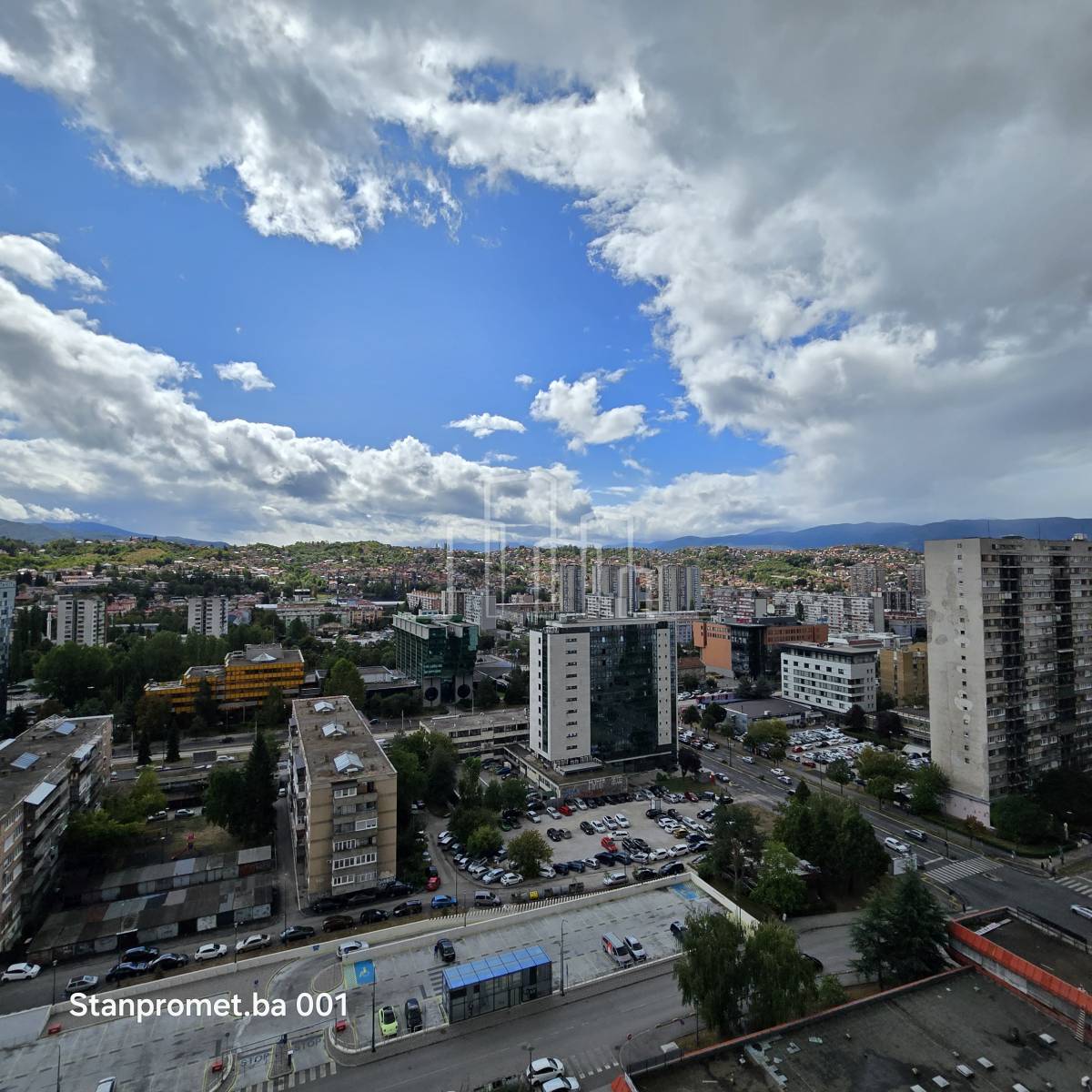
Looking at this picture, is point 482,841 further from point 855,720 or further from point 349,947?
point 855,720

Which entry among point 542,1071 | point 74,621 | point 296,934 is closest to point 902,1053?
point 542,1071

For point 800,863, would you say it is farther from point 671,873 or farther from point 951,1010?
point 951,1010

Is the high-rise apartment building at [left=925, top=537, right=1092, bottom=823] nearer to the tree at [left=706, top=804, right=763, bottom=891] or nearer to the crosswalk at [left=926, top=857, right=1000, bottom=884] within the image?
the crosswalk at [left=926, top=857, right=1000, bottom=884]

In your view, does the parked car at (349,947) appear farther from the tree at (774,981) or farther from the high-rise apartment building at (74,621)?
the high-rise apartment building at (74,621)

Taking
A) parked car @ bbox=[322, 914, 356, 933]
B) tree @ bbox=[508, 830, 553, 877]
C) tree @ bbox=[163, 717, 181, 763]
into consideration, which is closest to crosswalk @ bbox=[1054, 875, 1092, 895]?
tree @ bbox=[508, 830, 553, 877]

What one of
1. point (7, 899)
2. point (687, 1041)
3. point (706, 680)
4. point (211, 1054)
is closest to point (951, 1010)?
point (687, 1041)

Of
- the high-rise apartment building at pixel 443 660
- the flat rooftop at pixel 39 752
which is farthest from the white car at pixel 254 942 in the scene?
the high-rise apartment building at pixel 443 660

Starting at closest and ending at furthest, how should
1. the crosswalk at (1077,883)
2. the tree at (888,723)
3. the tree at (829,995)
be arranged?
the tree at (829,995)
the crosswalk at (1077,883)
the tree at (888,723)
